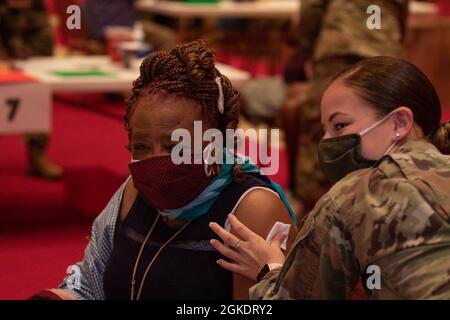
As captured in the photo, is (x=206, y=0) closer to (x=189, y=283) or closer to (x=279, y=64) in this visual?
(x=279, y=64)

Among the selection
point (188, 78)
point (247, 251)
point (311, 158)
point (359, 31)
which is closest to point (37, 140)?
point (311, 158)

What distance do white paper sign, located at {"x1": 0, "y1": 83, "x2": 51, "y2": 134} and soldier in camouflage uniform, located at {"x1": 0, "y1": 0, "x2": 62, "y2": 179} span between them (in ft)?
3.13

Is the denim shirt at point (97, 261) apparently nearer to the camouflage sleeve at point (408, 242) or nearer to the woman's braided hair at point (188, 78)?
the woman's braided hair at point (188, 78)

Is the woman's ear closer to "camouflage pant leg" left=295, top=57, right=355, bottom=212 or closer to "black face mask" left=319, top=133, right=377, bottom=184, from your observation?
"black face mask" left=319, top=133, right=377, bottom=184

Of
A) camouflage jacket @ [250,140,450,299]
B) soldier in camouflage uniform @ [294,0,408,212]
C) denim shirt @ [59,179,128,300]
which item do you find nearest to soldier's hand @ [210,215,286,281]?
camouflage jacket @ [250,140,450,299]

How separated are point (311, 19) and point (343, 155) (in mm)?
2661

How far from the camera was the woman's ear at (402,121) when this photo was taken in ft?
5.33

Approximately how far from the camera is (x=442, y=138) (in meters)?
1.79

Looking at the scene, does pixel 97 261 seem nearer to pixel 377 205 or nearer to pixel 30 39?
pixel 377 205

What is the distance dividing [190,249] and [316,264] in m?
0.57

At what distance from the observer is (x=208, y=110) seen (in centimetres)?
205

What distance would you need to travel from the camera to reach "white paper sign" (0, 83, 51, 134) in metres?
4.26

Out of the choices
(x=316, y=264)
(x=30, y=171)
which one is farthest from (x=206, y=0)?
(x=316, y=264)

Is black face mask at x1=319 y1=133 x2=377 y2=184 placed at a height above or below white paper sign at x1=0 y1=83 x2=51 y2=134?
above
